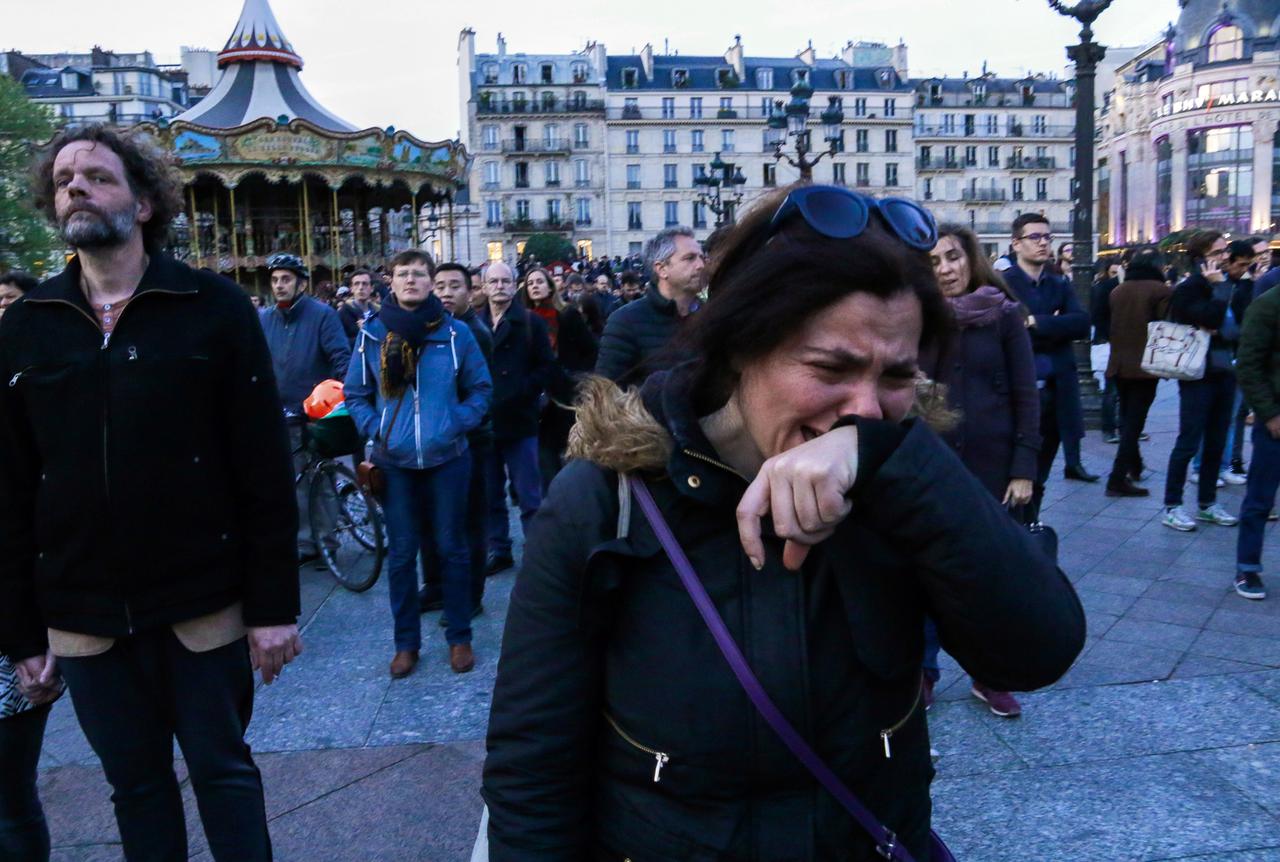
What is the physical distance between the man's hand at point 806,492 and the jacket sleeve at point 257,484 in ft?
5.79

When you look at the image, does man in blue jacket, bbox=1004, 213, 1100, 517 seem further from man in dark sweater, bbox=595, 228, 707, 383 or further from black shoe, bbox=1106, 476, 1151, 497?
man in dark sweater, bbox=595, 228, 707, 383

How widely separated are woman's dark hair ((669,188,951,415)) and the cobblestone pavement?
2.40 metres

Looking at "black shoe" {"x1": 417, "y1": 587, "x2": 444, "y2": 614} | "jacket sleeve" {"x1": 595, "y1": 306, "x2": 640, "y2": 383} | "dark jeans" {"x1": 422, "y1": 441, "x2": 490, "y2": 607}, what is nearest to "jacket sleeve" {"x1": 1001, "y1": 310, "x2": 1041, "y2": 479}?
"jacket sleeve" {"x1": 595, "y1": 306, "x2": 640, "y2": 383}

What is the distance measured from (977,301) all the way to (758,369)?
10.3 feet

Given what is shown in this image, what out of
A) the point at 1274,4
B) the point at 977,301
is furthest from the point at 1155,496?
the point at 1274,4

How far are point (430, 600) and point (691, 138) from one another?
220ft

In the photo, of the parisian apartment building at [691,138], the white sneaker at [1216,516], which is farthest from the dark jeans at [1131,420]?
the parisian apartment building at [691,138]

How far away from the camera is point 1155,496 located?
8117 mm

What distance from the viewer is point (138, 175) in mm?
2721

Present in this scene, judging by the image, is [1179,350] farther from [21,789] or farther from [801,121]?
[801,121]

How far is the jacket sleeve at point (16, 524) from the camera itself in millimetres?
2555

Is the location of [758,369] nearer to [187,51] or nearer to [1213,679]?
[1213,679]

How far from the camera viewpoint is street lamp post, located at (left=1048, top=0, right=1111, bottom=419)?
11.5 meters

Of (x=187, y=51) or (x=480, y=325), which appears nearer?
(x=480, y=325)
